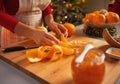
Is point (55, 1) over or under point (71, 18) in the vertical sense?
over

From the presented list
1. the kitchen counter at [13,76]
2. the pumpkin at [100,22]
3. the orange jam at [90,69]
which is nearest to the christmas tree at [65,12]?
the pumpkin at [100,22]

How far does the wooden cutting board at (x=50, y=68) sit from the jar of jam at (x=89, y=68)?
0.07 m

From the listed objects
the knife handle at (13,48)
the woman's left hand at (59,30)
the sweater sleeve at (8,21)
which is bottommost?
the knife handle at (13,48)

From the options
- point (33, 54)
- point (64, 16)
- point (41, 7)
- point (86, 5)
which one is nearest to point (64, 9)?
point (64, 16)

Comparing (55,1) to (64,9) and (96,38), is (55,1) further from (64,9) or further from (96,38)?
(96,38)

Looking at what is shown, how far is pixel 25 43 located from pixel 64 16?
887mm

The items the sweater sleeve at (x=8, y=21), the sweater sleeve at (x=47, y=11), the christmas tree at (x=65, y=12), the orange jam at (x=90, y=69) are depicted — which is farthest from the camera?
the christmas tree at (x=65, y=12)

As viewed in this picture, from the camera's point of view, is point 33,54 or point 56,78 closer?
point 56,78

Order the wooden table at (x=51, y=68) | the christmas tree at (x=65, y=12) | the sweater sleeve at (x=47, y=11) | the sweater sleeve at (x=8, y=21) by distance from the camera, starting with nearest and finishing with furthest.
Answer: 1. the wooden table at (x=51, y=68)
2. the sweater sleeve at (x=8, y=21)
3. the sweater sleeve at (x=47, y=11)
4. the christmas tree at (x=65, y=12)

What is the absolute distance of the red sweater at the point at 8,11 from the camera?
948mm

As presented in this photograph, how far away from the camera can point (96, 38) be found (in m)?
1.07

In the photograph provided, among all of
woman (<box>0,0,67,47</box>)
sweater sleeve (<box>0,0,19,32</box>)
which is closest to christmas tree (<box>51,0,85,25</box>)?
woman (<box>0,0,67,47</box>)

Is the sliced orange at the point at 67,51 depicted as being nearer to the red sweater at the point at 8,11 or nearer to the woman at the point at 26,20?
A: the woman at the point at 26,20

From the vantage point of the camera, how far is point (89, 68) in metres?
0.57
